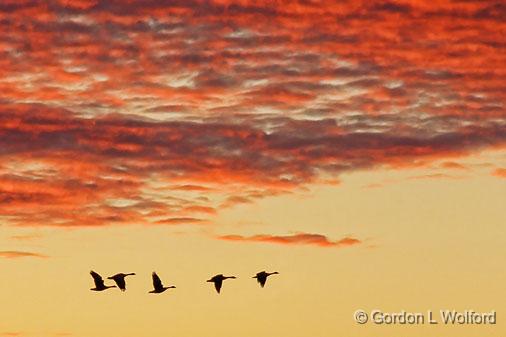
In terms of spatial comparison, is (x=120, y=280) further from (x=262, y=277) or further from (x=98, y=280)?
(x=262, y=277)

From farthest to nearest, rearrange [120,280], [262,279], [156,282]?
1. [262,279]
2. [156,282]
3. [120,280]

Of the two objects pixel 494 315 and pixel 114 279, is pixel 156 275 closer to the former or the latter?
pixel 114 279

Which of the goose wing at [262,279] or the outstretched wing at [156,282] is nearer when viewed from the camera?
the outstretched wing at [156,282]

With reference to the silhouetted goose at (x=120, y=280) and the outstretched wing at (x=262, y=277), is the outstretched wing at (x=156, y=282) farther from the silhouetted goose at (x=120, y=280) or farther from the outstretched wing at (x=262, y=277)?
the outstretched wing at (x=262, y=277)

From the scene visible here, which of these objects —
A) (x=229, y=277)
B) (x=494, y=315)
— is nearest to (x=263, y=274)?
(x=229, y=277)

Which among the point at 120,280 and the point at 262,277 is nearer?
the point at 120,280

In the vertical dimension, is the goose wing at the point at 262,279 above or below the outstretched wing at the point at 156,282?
above

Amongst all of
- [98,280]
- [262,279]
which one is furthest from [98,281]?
[262,279]

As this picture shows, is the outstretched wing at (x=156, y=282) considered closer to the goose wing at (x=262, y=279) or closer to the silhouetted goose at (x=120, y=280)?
the silhouetted goose at (x=120, y=280)

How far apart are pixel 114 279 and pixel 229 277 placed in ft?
36.7

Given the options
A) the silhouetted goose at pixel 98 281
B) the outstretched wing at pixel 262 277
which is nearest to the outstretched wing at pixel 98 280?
the silhouetted goose at pixel 98 281

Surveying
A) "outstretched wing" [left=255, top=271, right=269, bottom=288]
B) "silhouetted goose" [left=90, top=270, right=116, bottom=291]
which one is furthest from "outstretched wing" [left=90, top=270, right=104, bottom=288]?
"outstretched wing" [left=255, top=271, right=269, bottom=288]

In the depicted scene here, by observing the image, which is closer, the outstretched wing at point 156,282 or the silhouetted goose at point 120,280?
the silhouetted goose at point 120,280

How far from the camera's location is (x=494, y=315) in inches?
4973
